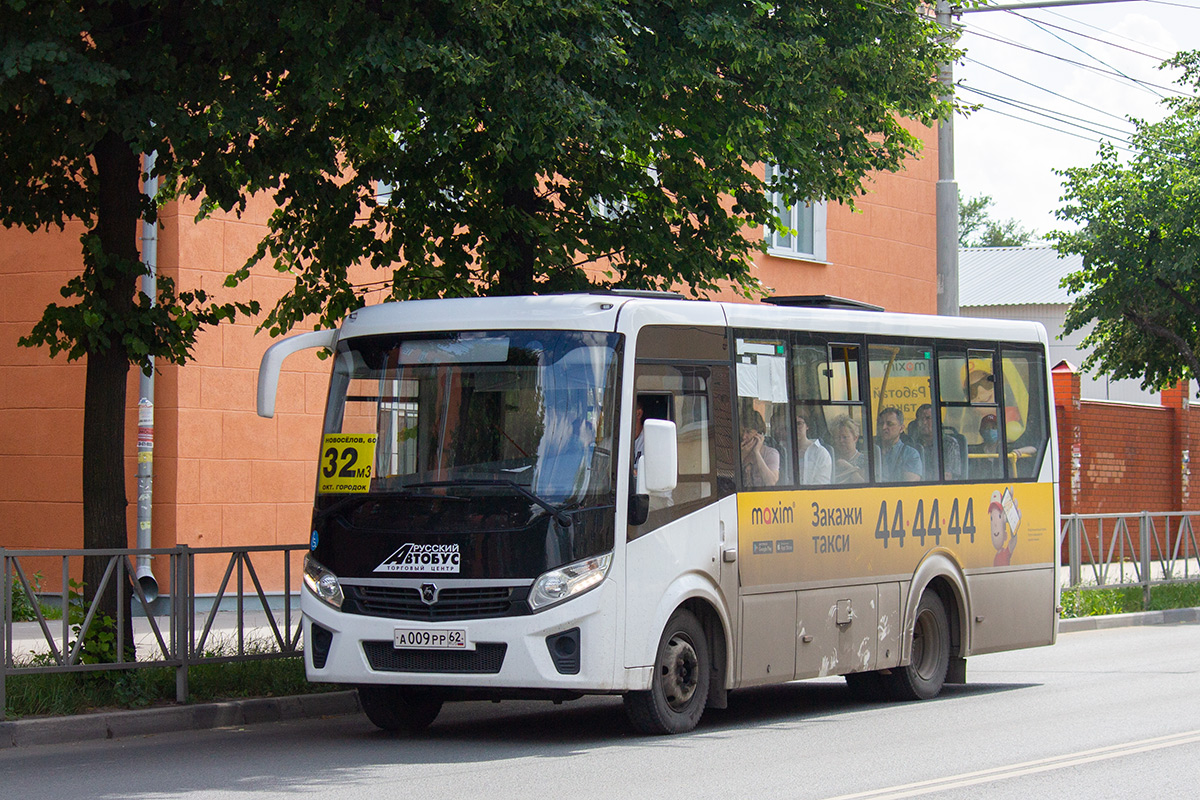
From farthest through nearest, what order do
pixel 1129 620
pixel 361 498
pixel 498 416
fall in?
1. pixel 1129 620
2. pixel 361 498
3. pixel 498 416

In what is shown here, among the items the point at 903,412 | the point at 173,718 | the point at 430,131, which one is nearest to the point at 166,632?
the point at 173,718

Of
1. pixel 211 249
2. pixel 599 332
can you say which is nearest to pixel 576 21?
pixel 599 332

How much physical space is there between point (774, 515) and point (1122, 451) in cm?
2191

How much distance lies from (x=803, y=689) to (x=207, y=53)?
7.04 meters

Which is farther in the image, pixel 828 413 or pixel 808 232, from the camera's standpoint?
pixel 808 232

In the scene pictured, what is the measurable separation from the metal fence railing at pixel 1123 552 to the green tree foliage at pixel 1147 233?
4368mm

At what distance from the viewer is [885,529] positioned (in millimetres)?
11977

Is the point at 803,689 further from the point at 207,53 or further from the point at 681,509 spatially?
the point at 207,53

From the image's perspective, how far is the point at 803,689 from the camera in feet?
45.1

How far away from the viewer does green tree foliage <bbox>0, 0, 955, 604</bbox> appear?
408 inches

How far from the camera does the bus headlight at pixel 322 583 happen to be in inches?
396

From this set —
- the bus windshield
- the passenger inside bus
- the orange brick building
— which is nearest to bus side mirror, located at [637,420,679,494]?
the bus windshield

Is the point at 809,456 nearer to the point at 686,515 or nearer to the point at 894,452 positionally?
the point at 894,452

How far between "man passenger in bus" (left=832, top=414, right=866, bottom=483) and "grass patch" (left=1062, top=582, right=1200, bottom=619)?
30.7ft
